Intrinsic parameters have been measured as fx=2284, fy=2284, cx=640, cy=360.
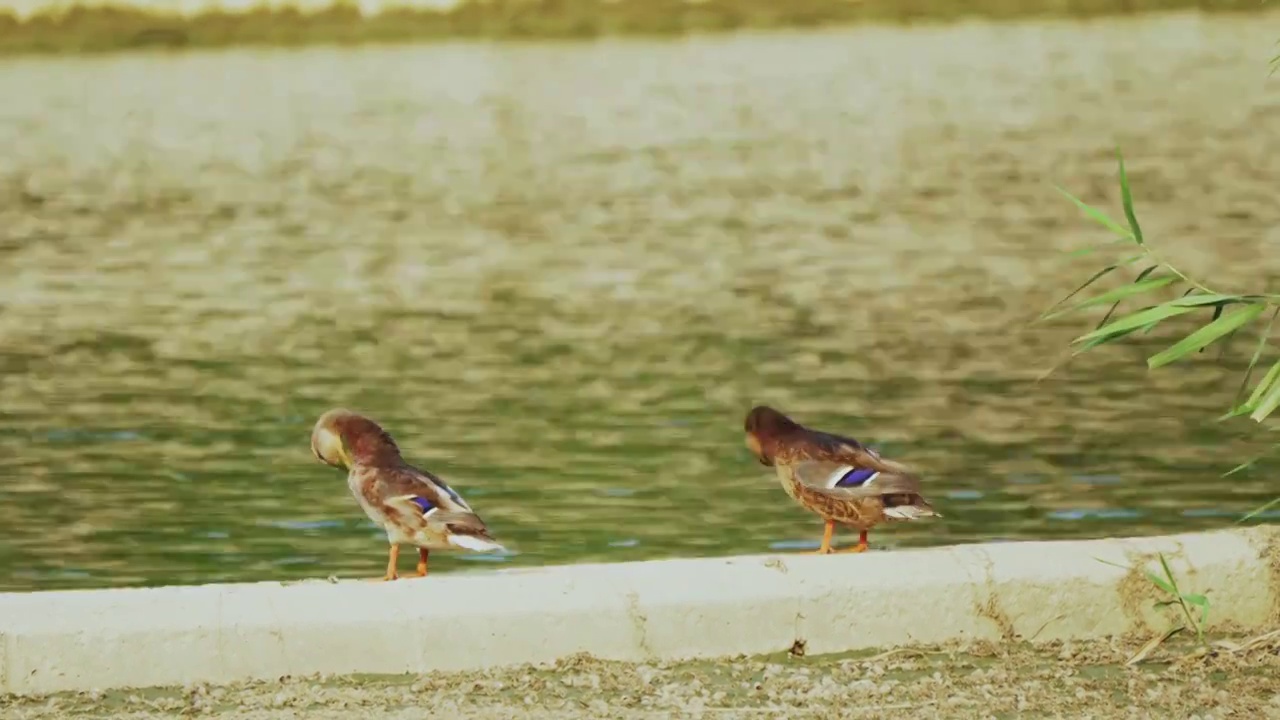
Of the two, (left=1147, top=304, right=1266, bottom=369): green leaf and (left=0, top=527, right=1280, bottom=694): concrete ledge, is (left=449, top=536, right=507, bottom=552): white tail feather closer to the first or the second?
(left=0, top=527, right=1280, bottom=694): concrete ledge

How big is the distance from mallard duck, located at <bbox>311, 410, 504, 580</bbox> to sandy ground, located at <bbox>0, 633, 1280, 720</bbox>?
67cm

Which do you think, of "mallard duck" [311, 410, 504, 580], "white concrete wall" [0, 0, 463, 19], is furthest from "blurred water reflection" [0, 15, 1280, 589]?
"white concrete wall" [0, 0, 463, 19]

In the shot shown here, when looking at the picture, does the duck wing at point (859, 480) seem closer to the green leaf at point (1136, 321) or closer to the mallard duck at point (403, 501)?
the green leaf at point (1136, 321)

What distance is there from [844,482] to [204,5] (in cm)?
4030

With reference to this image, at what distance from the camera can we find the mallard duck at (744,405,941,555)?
6.82m

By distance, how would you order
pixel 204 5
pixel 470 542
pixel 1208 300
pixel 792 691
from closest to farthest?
pixel 792 691
pixel 1208 300
pixel 470 542
pixel 204 5

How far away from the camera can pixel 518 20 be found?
155ft

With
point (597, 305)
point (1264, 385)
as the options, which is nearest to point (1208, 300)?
point (1264, 385)

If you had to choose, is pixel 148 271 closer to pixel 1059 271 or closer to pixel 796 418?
pixel 1059 271

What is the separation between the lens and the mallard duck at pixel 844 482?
22.4ft

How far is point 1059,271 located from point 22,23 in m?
31.1

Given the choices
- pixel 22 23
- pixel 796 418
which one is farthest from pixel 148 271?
pixel 22 23

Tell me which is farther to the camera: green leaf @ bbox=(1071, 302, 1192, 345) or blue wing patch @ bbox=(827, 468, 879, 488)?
blue wing patch @ bbox=(827, 468, 879, 488)

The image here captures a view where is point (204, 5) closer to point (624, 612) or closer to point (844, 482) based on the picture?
point (844, 482)
